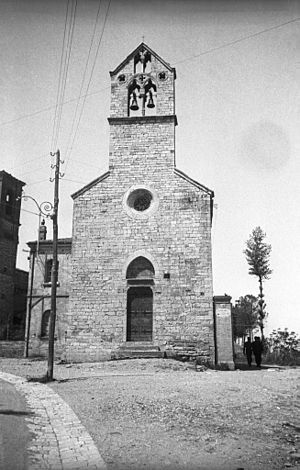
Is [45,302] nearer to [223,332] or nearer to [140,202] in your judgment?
[140,202]

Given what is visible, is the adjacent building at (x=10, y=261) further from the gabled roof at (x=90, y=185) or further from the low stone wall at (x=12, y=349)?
the gabled roof at (x=90, y=185)

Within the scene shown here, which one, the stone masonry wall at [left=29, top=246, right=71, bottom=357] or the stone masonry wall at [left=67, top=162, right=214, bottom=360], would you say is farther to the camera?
the stone masonry wall at [left=29, top=246, right=71, bottom=357]

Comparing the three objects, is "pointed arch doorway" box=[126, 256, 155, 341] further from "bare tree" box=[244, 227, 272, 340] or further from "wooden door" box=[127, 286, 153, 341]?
"bare tree" box=[244, 227, 272, 340]

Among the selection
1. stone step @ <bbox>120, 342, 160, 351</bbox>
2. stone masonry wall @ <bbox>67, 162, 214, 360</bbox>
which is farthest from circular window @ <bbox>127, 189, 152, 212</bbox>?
stone step @ <bbox>120, 342, 160, 351</bbox>

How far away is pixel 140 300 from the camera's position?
1875cm

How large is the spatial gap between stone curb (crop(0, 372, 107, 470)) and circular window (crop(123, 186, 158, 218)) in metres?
11.7

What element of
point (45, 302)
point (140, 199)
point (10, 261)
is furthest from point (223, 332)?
point (10, 261)

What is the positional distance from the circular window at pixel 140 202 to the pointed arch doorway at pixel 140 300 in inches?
87.0

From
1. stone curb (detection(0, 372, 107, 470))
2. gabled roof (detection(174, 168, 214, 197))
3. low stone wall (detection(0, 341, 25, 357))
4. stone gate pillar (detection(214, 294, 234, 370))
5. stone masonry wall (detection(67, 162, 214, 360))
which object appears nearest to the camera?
stone curb (detection(0, 372, 107, 470))

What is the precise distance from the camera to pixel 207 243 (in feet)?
61.4

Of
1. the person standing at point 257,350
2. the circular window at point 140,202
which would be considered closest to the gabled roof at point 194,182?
the circular window at point 140,202

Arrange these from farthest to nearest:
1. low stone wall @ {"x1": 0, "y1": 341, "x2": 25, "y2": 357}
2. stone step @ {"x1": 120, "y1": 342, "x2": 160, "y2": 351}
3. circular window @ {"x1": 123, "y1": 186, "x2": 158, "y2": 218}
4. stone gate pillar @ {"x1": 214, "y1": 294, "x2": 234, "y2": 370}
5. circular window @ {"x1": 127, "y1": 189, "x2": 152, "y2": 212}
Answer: low stone wall @ {"x1": 0, "y1": 341, "x2": 25, "y2": 357} → circular window @ {"x1": 127, "y1": 189, "x2": 152, "y2": 212} → circular window @ {"x1": 123, "y1": 186, "x2": 158, "y2": 218} → stone gate pillar @ {"x1": 214, "y1": 294, "x2": 234, "y2": 370} → stone step @ {"x1": 120, "y1": 342, "x2": 160, "y2": 351}

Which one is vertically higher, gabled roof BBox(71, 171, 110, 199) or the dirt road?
gabled roof BBox(71, 171, 110, 199)

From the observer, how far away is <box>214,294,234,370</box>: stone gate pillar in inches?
702
